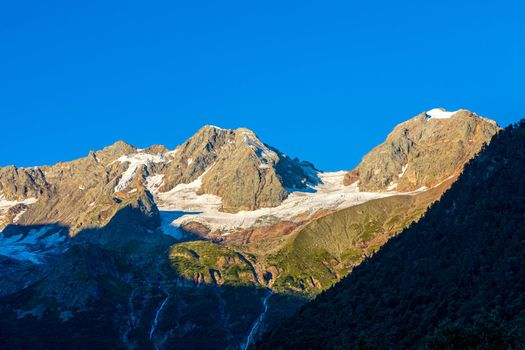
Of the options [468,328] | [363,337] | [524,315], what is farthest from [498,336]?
[524,315]

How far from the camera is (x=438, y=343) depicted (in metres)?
154

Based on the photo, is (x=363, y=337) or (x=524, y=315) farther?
(x=524, y=315)

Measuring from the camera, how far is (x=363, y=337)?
173 metres

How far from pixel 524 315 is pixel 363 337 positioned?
5451cm

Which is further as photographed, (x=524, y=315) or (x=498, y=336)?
(x=524, y=315)

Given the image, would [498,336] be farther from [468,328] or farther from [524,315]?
[524,315]

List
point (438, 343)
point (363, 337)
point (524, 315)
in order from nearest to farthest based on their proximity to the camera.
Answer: point (438, 343) < point (363, 337) < point (524, 315)

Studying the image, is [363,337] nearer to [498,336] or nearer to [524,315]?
[498,336]

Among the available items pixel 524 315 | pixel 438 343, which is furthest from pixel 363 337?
pixel 524 315

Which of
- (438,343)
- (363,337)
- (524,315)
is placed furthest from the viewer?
(524,315)

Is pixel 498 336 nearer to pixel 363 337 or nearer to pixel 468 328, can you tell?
pixel 468 328

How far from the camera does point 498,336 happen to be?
509 feet

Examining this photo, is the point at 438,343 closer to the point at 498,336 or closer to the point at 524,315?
the point at 498,336

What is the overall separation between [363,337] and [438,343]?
22.8 metres
